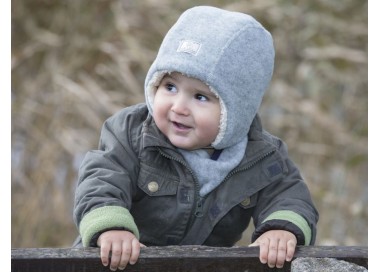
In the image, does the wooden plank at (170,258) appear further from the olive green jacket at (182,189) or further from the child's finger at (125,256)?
the olive green jacket at (182,189)

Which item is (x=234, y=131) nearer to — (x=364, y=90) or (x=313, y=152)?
(x=313, y=152)

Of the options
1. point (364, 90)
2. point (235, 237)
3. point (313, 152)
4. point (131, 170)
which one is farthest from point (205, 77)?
point (364, 90)

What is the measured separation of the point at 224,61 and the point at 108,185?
1.14ft

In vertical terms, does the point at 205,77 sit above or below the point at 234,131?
above

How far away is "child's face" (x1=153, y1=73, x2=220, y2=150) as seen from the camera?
186 centimetres

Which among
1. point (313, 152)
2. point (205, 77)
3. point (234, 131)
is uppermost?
point (205, 77)

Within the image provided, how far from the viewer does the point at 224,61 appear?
188cm

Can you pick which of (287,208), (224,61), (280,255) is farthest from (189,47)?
(280,255)

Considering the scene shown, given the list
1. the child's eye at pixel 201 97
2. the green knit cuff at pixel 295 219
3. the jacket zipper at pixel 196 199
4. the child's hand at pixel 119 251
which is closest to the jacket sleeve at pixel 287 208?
the green knit cuff at pixel 295 219

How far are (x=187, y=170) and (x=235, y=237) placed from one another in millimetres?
203

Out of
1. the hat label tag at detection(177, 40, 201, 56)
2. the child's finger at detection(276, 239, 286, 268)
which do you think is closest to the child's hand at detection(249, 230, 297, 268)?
the child's finger at detection(276, 239, 286, 268)

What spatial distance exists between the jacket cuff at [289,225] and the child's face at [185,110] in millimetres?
227

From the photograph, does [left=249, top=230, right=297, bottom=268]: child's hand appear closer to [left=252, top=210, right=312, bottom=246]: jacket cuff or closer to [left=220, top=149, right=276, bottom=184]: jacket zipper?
[left=252, top=210, right=312, bottom=246]: jacket cuff

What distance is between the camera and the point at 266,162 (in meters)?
1.97
